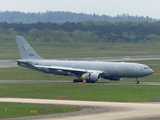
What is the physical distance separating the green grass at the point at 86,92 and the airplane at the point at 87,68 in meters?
5.93

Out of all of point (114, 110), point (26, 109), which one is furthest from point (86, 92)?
point (26, 109)

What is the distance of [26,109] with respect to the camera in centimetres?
5278

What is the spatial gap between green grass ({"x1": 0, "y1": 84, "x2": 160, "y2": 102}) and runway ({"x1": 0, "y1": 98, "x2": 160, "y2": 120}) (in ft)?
13.1

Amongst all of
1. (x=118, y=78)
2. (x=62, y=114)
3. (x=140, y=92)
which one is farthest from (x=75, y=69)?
(x=62, y=114)

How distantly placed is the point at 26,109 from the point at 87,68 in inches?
1398

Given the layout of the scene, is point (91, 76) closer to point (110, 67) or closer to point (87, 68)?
point (87, 68)

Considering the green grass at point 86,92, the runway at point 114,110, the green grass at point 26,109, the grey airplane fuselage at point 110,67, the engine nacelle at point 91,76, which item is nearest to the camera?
the runway at point 114,110

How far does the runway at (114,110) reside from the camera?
47344 mm

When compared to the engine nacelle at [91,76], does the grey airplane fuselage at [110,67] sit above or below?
above

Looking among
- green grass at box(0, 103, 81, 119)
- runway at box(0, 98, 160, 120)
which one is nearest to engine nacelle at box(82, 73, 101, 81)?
runway at box(0, 98, 160, 120)

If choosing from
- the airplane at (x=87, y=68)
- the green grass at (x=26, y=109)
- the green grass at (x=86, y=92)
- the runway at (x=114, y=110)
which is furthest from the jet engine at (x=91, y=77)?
the green grass at (x=26, y=109)

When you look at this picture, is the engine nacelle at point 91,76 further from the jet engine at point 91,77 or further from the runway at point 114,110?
the runway at point 114,110

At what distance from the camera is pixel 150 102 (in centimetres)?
5922

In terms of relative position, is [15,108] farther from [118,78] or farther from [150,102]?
[118,78]
